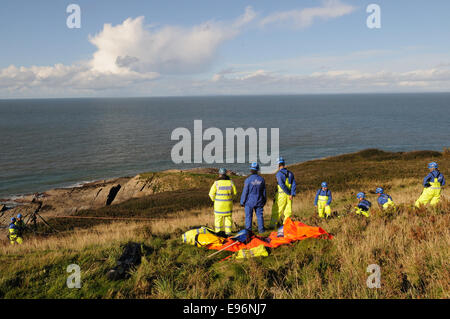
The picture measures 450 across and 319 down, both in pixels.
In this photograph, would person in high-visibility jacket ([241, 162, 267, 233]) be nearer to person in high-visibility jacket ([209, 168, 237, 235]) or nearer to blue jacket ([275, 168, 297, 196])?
person in high-visibility jacket ([209, 168, 237, 235])

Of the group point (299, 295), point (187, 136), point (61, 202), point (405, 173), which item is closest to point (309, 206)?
point (299, 295)

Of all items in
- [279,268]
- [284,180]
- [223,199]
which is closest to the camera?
[279,268]

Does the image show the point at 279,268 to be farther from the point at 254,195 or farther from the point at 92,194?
the point at 92,194

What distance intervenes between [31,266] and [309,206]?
11671mm

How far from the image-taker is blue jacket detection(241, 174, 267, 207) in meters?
8.21

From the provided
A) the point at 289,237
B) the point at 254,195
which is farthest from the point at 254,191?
the point at 289,237

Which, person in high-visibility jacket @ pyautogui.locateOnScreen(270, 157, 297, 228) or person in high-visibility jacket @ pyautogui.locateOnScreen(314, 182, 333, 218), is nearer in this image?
person in high-visibility jacket @ pyautogui.locateOnScreen(270, 157, 297, 228)

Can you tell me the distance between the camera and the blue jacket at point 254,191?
8211 mm

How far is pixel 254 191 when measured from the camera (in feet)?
27.2

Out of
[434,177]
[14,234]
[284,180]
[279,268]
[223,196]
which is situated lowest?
[14,234]

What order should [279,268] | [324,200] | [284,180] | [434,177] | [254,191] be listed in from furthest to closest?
[324,200], [434,177], [284,180], [254,191], [279,268]

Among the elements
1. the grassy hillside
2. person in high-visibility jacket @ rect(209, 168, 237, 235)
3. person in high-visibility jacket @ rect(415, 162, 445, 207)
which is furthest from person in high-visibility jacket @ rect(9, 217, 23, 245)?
person in high-visibility jacket @ rect(415, 162, 445, 207)

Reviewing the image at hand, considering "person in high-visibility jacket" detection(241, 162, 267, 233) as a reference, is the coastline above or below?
below
